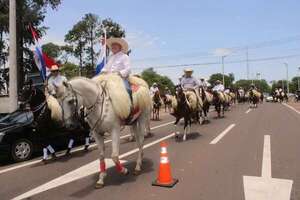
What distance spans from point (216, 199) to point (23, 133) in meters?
6.05

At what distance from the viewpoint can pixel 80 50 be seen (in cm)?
6084

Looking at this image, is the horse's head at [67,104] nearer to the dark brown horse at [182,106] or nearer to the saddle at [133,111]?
the saddle at [133,111]

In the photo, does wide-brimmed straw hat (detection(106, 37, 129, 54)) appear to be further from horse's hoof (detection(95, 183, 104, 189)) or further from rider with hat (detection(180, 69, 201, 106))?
rider with hat (detection(180, 69, 201, 106))

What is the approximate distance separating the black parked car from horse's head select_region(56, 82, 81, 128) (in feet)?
11.3

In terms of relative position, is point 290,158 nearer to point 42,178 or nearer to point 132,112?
point 132,112

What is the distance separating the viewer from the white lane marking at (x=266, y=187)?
19.8ft

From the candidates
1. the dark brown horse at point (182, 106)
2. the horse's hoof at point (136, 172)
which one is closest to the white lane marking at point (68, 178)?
the horse's hoof at point (136, 172)

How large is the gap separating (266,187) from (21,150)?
257 inches

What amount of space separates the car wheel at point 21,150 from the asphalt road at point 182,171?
48 centimetres

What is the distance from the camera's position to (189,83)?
13688mm

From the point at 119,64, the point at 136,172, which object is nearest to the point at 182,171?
the point at 136,172

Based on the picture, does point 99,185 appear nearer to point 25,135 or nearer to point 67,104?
point 67,104

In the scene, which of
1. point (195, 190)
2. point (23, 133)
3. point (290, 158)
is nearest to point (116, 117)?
point (195, 190)

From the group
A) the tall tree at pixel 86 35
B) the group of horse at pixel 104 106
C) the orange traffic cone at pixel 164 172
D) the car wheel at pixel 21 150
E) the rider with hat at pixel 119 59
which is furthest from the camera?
the tall tree at pixel 86 35
